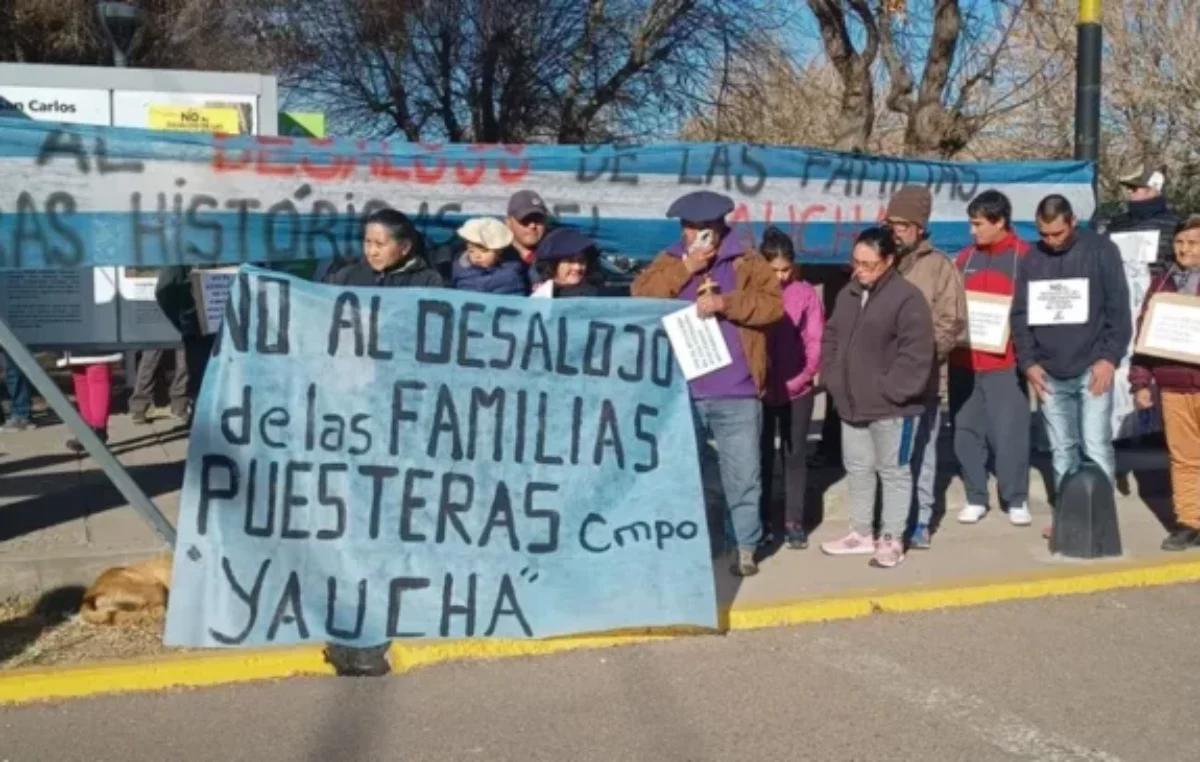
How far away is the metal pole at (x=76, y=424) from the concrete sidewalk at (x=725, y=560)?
0.77 m

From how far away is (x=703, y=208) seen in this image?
6.57 m

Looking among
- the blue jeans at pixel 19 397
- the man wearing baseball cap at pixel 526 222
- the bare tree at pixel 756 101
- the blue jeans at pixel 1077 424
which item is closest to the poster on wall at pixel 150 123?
the blue jeans at pixel 19 397

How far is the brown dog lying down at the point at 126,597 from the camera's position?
631 centimetres

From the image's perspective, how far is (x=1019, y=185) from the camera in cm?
926

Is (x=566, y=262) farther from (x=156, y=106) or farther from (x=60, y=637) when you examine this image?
(x=156, y=106)

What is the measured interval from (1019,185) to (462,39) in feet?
33.0

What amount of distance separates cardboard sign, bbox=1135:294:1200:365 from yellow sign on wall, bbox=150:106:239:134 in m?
6.58

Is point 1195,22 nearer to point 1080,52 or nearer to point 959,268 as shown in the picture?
point 1080,52

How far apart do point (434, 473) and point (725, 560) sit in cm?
197

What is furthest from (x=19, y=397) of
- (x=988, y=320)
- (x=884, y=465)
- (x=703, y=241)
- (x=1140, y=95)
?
(x=1140, y=95)

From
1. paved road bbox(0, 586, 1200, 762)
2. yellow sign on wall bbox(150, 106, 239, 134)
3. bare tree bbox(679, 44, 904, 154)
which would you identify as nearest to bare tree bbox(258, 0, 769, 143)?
bare tree bbox(679, 44, 904, 154)

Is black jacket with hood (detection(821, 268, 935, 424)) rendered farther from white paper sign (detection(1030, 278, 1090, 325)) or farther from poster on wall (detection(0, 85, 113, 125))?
poster on wall (detection(0, 85, 113, 125))

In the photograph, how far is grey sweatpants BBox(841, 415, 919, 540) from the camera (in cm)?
724

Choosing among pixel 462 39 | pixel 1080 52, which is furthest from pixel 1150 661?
pixel 462 39
